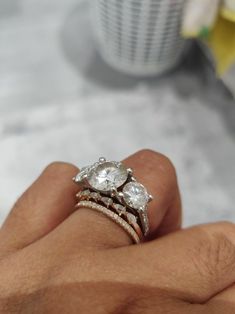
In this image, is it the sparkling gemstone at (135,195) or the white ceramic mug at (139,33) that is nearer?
the sparkling gemstone at (135,195)

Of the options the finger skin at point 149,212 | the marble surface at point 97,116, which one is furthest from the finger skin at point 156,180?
the marble surface at point 97,116

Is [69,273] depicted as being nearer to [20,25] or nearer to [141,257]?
[141,257]

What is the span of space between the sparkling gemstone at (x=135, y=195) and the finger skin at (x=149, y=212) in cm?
3

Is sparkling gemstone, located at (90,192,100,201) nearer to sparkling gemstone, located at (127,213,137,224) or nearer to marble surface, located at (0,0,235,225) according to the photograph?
sparkling gemstone, located at (127,213,137,224)

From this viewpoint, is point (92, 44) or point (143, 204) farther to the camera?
point (92, 44)

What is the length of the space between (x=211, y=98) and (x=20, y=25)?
37 centimetres

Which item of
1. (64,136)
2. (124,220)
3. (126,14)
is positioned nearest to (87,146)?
(64,136)

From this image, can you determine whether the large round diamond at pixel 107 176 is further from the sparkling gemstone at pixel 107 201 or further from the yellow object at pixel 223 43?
the yellow object at pixel 223 43

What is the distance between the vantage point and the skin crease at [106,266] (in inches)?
15.3

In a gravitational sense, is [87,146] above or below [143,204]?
below

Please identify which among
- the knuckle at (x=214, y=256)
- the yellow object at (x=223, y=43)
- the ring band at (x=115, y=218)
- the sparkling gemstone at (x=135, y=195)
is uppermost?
the yellow object at (x=223, y=43)

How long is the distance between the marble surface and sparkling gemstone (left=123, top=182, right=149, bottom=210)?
0.24 metres

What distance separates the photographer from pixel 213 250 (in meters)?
0.43

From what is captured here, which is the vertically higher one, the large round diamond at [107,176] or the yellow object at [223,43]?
the yellow object at [223,43]
